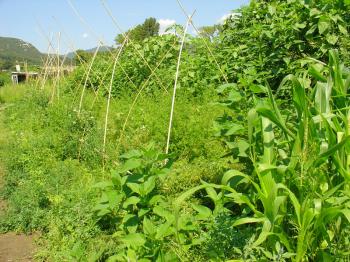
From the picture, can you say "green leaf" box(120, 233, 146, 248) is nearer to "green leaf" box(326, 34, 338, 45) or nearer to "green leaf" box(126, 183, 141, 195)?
"green leaf" box(126, 183, 141, 195)

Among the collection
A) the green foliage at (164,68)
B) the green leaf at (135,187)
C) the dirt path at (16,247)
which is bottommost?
the dirt path at (16,247)

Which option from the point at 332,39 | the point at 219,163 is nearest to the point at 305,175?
the point at 219,163

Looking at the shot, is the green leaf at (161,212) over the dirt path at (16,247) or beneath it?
over

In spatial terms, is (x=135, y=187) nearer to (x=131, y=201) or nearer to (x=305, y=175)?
(x=131, y=201)

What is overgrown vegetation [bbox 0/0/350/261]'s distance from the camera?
83.0 inches

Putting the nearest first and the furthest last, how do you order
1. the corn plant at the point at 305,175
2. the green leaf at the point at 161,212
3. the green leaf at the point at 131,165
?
the corn plant at the point at 305,175 → the green leaf at the point at 161,212 → the green leaf at the point at 131,165

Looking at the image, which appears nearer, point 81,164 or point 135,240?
point 135,240

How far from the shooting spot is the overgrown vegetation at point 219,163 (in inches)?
83.0

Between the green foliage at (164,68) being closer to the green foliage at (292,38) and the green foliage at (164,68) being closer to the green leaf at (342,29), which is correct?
the green foliage at (292,38)

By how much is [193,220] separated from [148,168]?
0.47 m

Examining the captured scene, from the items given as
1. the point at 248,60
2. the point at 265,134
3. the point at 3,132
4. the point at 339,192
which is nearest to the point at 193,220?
the point at 265,134

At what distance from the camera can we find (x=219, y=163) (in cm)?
386

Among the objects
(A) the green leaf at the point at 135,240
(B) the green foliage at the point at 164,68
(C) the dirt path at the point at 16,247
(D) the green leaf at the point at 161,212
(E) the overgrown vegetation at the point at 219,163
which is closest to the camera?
(E) the overgrown vegetation at the point at 219,163

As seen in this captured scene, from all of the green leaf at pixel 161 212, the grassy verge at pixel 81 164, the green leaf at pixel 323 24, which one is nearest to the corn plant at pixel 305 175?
the green leaf at pixel 161 212
